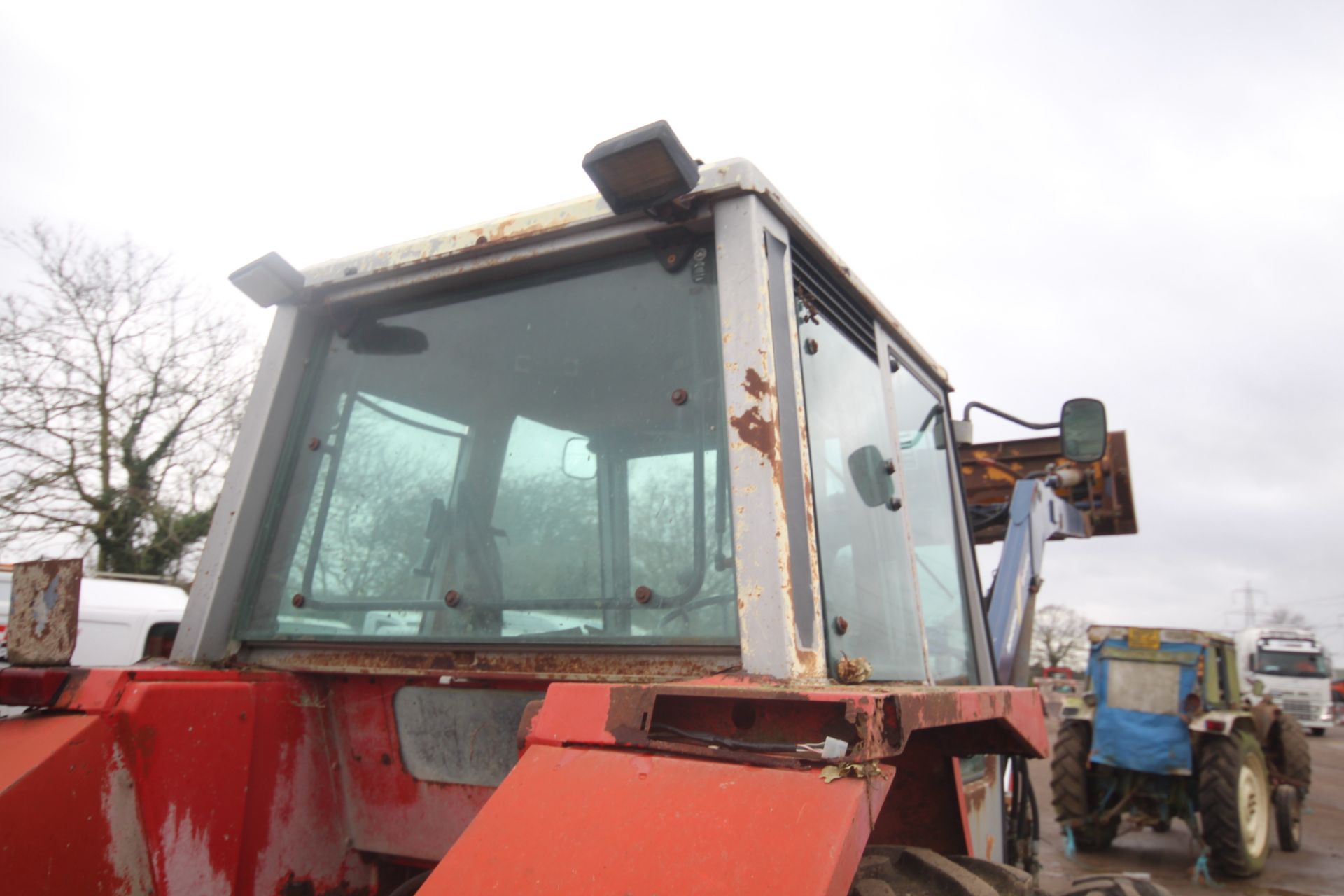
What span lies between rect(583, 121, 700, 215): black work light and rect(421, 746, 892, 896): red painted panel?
3.10 ft

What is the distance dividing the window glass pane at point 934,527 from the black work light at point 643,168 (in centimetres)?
99

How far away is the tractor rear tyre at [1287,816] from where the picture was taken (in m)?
8.98

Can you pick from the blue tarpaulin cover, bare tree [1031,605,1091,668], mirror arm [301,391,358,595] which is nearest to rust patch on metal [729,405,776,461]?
mirror arm [301,391,358,595]

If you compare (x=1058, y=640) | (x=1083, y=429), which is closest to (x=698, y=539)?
(x=1083, y=429)

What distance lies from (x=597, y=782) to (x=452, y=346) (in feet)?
3.72

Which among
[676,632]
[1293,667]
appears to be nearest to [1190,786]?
[676,632]

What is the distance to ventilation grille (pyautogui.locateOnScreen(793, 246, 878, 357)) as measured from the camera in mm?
1810

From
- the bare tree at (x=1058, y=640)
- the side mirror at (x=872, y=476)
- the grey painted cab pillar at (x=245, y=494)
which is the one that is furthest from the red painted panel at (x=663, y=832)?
the bare tree at (x=1058, y=640)

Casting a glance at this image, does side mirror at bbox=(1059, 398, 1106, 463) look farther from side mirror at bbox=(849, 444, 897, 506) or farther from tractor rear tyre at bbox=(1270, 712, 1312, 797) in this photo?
tractor rear tyre at bbox=(1270, 712, 1312, 797)

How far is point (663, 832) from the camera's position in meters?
1.06

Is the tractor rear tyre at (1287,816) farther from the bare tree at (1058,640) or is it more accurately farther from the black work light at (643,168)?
the bare tree at (1058,640)

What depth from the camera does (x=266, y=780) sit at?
1.71 meters

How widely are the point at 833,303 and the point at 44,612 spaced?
1.66 m

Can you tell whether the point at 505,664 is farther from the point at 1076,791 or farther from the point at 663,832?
the point at 1076,791
